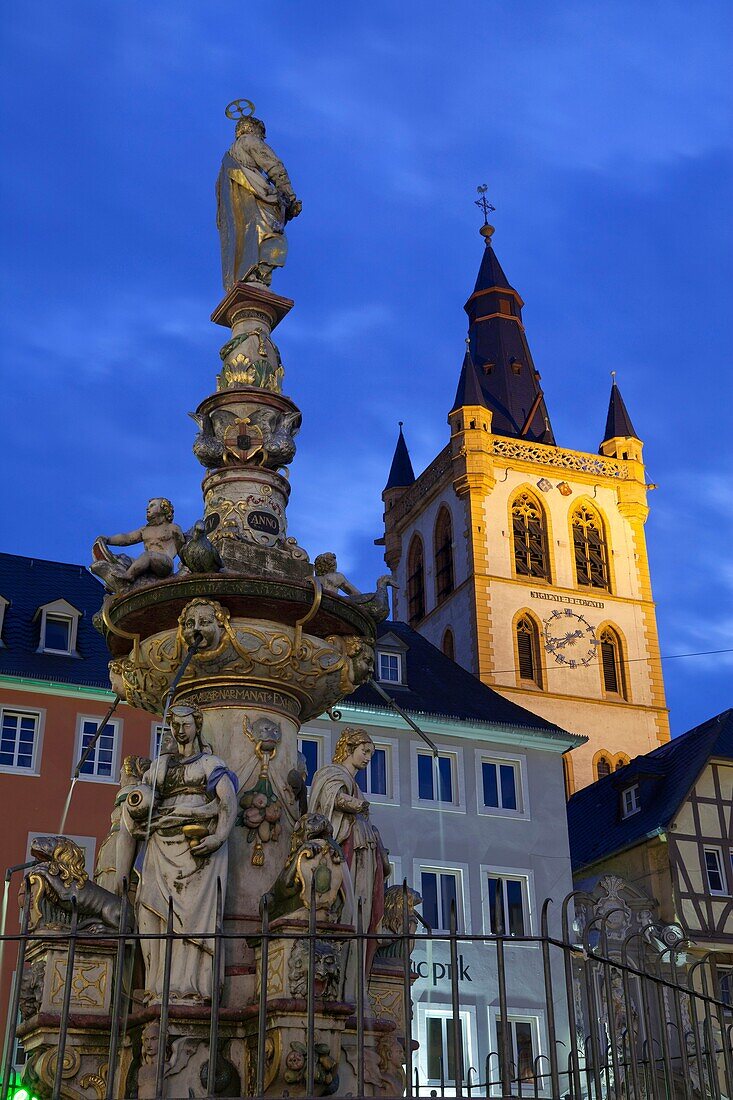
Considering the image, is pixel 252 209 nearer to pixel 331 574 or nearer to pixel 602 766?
pixel 331 574

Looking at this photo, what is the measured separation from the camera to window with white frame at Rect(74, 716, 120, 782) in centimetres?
2838

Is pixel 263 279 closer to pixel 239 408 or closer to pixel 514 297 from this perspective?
pixel 239 408

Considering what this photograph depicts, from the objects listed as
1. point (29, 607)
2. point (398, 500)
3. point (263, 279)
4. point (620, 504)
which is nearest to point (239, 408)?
point (263, 279)

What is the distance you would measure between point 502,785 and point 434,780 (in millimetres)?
2064

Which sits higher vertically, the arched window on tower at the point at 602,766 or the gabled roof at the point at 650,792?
the arched window on tower at the point at 602,766

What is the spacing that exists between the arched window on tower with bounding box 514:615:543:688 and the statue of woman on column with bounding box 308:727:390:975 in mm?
52532

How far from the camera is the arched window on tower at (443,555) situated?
218ft

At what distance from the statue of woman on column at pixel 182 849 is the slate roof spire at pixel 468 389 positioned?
5850 centimetres

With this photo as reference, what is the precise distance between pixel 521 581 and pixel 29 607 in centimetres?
3580

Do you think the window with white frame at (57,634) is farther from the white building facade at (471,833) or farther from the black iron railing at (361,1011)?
the black iron railing at (361,1011)

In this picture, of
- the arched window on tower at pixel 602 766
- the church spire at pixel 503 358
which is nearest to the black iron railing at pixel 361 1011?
the arched window on tower at pixel 602 766

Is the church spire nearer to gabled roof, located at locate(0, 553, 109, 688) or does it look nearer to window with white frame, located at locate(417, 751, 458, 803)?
window with white frame, located at locate(417, 751, 458, 803)

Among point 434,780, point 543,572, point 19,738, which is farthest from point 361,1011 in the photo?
point 543,572

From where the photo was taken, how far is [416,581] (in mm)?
70375
